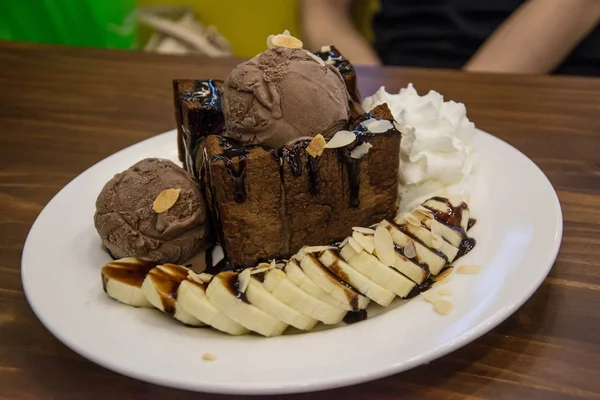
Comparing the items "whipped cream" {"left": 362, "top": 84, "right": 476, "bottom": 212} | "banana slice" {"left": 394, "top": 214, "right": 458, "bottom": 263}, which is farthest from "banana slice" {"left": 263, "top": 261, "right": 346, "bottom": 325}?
"whipped cream" {"left": 362, "top": 84, "right": 476, "bottom": 212}

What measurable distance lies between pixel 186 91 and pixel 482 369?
1.01 meters

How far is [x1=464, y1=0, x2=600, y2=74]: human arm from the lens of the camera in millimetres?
2361

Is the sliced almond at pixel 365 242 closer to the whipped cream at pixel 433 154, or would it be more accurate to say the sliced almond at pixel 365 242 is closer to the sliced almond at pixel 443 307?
the sliced almond at pixel 443 307

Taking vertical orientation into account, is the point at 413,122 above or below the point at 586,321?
above

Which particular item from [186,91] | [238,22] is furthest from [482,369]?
[238,22]

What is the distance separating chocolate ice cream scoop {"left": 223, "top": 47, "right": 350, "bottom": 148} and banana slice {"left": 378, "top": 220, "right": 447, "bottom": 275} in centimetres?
31

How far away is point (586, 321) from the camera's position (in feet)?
4.06

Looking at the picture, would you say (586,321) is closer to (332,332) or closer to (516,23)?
(332,332)

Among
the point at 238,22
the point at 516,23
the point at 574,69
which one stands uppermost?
the point at 516,23

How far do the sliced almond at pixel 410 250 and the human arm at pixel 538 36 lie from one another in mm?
1536

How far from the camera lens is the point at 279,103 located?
4.49 ft

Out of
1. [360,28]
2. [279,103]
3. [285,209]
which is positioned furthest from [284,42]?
[360,28]

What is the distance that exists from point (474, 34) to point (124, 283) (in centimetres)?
→ 197

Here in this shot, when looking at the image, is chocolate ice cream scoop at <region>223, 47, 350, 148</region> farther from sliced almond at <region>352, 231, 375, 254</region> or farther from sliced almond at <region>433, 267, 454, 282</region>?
sliced almond at <region>433, 267, 454, 282</region>
